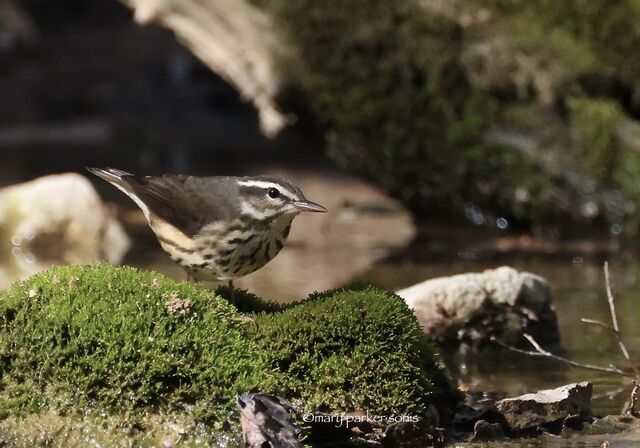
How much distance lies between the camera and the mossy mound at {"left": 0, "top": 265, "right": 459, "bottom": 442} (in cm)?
575

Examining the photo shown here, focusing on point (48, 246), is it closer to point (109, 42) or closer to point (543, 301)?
point (543, 301)

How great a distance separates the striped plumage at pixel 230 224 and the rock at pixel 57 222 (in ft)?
22.3

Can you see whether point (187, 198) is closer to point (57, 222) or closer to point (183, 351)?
point (183, 351)

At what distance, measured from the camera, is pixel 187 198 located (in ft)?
22.4

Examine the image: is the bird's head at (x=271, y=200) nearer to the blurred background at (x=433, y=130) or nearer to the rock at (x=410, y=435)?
the rock at (x=410, y=435)

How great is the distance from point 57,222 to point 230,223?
760cm

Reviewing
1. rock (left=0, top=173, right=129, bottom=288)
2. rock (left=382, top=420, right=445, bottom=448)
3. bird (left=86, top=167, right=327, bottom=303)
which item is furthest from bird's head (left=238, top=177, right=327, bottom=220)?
rock (left=0, top=173, right=129, bottom=288)

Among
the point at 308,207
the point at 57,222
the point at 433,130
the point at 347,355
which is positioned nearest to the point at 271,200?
the point at 308,207

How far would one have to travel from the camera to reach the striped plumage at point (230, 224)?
6422 mm

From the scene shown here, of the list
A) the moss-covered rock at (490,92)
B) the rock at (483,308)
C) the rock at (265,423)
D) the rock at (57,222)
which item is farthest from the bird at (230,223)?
the rock at (57,222)

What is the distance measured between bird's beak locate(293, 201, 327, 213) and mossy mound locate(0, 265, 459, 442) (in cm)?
46

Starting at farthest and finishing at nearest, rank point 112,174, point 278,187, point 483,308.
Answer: point 483,308 < point 112,174 < point 278,187

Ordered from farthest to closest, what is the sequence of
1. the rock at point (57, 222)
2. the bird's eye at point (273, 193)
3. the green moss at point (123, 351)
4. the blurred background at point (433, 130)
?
the rock at point (57, 222)
the blurred background at point (433, 130)
the bird's eye at point (273, 193)
the green moss at point (123, 351)

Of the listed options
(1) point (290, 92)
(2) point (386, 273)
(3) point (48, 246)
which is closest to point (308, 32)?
(1) point (290, 92)
